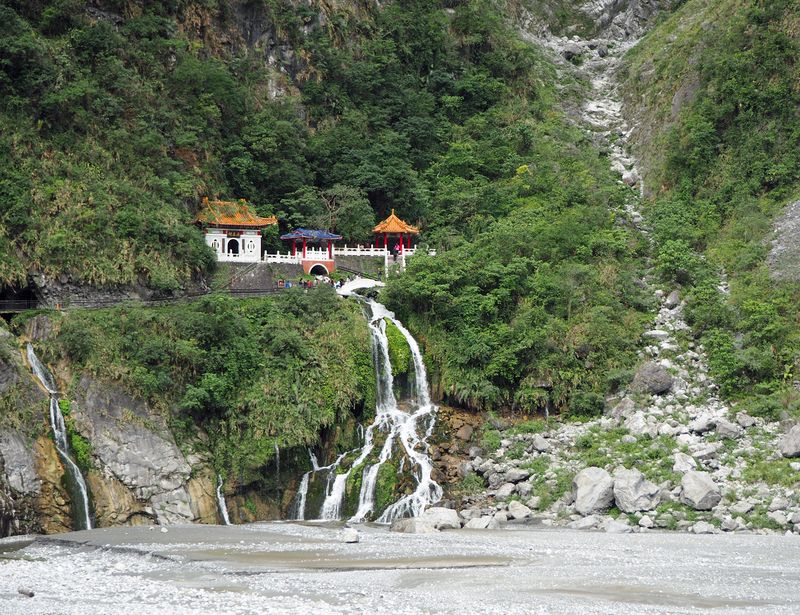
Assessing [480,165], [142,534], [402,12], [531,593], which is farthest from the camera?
[402,12]

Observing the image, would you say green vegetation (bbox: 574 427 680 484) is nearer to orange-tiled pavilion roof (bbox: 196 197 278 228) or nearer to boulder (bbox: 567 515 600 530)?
boulder (bbox: 567 515 600 530)

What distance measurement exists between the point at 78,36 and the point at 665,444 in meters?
36.0

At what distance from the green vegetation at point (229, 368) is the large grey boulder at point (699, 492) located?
14.0 meters

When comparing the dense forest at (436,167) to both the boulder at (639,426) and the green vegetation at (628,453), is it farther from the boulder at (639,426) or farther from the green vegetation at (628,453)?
the green vegetation at (628,453)

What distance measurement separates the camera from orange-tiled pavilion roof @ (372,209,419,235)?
178 feet

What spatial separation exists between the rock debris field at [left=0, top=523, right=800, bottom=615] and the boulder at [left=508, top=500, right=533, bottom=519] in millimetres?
2680

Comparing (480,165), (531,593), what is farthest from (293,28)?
(531,593)

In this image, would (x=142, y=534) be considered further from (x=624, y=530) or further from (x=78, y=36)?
(x=78, y=36)

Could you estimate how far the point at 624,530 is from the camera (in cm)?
3138

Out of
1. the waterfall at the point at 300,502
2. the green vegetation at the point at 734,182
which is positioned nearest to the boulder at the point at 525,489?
the waterfall at the point at 300,502

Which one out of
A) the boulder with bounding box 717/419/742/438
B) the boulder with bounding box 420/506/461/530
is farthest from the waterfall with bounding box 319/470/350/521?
the boulder with bounding box 717/419/742/438

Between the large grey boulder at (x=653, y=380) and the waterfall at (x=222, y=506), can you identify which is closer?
the waterfall at (x=222, y=506)

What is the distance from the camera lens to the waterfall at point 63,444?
33188 millimetres

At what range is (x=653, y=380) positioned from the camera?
4062 cm
